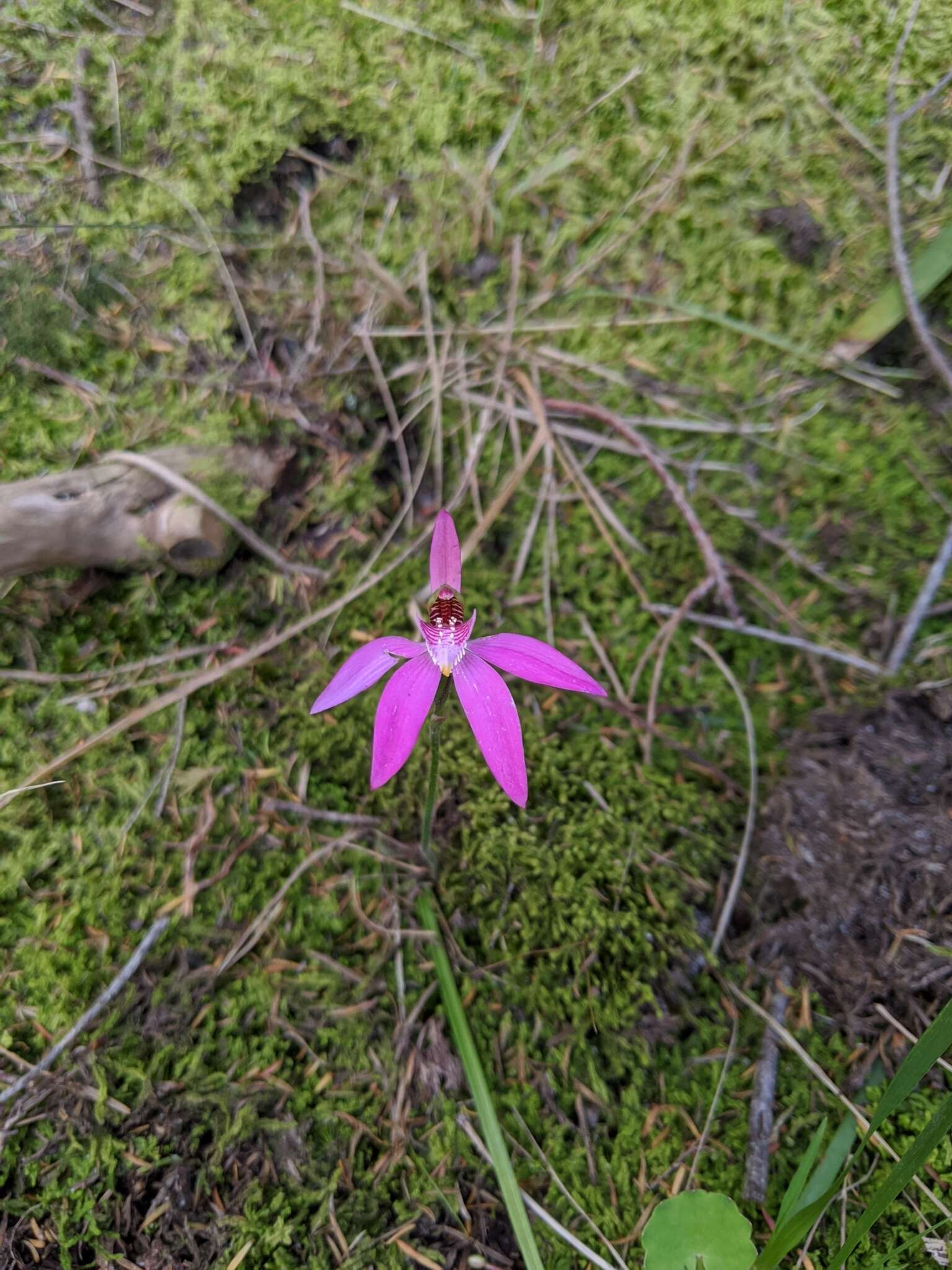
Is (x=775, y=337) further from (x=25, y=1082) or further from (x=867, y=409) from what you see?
(x=25, y=1082)

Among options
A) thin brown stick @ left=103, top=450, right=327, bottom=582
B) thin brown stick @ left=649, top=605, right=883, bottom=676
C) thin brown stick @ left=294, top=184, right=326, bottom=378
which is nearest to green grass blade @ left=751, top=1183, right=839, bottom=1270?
thin brown stick @ left=649, top=605, right=883, bottom=676

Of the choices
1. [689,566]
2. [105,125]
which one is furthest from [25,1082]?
[105,125]

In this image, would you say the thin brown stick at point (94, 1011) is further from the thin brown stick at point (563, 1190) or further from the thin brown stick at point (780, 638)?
the thin brown stick at point (780, 638)

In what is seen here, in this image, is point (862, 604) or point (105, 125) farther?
point (105, 125)

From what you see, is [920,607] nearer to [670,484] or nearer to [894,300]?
[670,484]

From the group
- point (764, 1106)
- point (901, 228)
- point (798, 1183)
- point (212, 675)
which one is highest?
point (901, 228)

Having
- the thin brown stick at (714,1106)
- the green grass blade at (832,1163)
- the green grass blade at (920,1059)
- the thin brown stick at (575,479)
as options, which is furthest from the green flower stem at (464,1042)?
the thin brown stick at (575,479)

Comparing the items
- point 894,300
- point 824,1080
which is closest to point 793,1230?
point 824,1080
